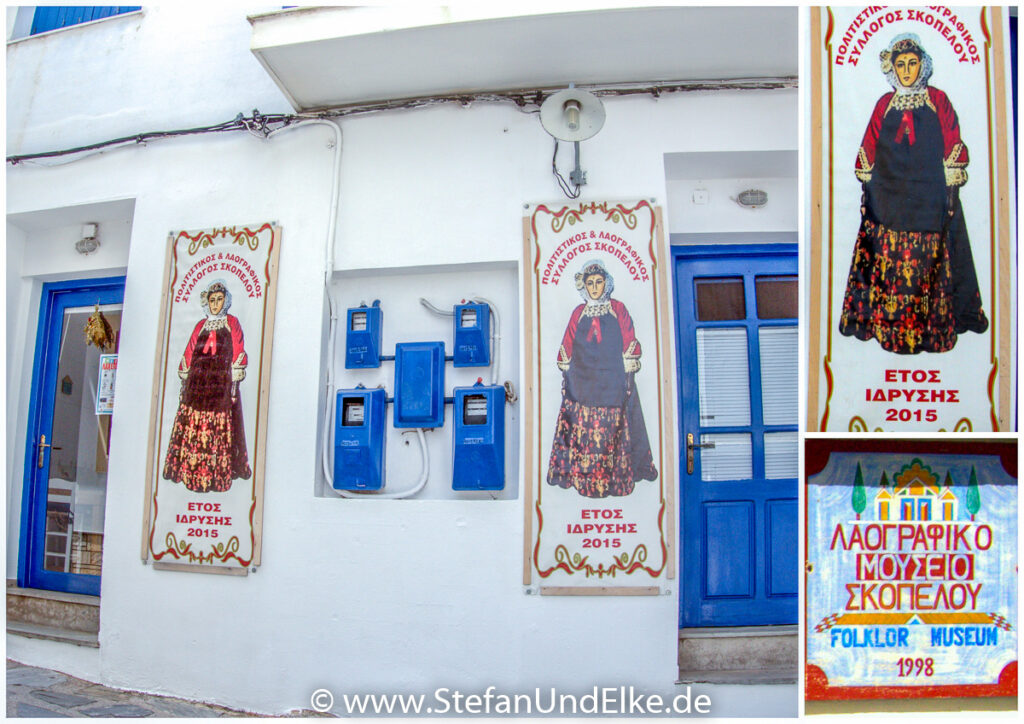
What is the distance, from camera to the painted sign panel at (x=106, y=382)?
15.2ft

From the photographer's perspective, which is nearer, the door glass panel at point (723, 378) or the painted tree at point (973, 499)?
the painted tree at point (973, 499)

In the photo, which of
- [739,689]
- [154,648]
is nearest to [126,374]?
[154,648]

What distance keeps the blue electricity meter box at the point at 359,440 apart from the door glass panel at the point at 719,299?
1933 mm

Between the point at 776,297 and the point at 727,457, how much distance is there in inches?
39.1

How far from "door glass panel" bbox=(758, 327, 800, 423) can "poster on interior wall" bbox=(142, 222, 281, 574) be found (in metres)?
2.86

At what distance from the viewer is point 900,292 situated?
2.82 metres

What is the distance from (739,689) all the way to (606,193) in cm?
267

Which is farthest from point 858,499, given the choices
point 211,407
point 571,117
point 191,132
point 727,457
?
point 191,132

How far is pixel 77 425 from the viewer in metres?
4.82

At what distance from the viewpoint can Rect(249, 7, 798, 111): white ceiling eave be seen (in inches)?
137

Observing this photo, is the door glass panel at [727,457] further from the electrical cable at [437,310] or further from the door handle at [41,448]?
the door handle at [41,448]

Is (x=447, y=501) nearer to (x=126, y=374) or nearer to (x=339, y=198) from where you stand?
(x=339, y=198)

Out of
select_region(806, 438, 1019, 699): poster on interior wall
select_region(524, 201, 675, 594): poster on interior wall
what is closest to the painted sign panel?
select_region(524, 201, 675, 594): poster on interior wall

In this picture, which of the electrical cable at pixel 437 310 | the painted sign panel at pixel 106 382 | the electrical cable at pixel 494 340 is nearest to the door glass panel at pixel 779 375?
the electrical cable at pixel 494 340
